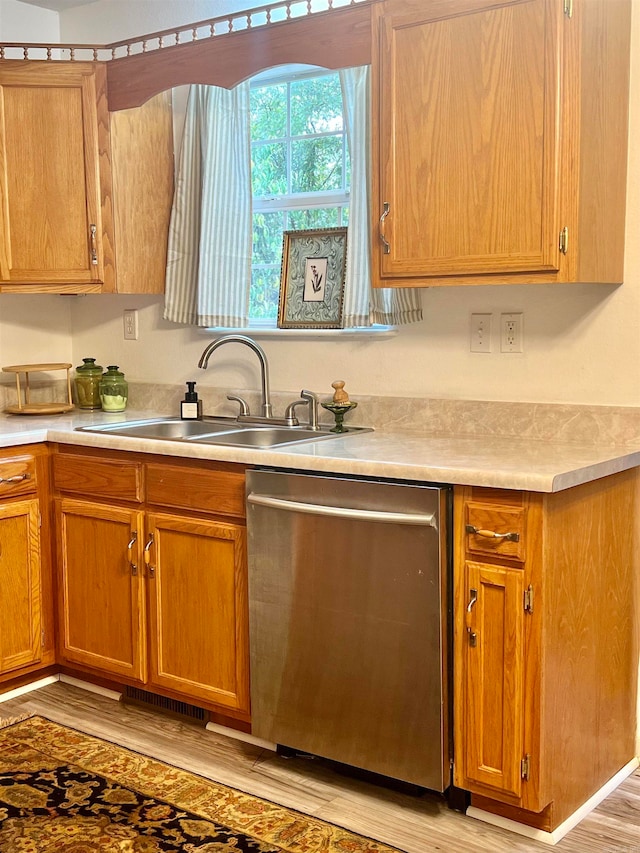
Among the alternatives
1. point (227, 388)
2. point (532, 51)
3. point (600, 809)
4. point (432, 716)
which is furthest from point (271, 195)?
point (600, 809)

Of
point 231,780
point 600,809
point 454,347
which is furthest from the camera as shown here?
point 454,347

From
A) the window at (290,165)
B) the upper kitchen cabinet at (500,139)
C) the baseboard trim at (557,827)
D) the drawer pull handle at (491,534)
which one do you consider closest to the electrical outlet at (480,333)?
the upper kitchen cabinet at (500,139)

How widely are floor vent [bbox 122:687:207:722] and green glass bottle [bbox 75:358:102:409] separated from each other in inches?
47.0

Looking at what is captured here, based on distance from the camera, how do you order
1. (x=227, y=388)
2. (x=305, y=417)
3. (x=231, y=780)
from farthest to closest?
1. (x=227, y=388)
2. (x=305, y=417)
3. (x=231, y=780)

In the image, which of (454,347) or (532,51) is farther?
(454,347)

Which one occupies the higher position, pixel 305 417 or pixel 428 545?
pixel 305 417

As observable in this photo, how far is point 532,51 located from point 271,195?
1316mm

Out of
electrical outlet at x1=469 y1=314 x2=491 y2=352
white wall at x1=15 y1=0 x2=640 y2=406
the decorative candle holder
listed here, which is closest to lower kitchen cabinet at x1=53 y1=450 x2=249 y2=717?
the decorative candle holder

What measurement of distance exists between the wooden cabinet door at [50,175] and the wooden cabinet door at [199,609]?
1110 millimetres

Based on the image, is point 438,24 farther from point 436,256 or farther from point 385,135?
point 436,256

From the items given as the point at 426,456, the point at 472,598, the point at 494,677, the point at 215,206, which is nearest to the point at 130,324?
the point at 215,206

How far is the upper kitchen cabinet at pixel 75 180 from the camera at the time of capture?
3.38 m

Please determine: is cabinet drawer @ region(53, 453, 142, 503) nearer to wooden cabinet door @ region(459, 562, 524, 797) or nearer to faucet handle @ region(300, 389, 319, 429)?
faucet handle @ region(300, 389, 319, 429)

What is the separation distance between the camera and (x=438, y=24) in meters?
2.50
